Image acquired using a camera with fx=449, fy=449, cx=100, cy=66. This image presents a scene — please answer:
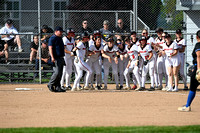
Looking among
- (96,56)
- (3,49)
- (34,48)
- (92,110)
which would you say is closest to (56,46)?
(96,56)

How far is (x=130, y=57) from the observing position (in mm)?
14961

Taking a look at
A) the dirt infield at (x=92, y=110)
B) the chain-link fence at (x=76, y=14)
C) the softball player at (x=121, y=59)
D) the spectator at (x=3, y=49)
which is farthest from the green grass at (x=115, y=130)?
the chain-link fence at (x=76, y=14)

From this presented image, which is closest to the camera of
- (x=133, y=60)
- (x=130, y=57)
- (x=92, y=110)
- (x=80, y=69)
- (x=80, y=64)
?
(x=92, y=110)

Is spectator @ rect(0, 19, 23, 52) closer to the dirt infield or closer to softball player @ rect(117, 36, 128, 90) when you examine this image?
softball player @ rect(117, 36, 128, 90)

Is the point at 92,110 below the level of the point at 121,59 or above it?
below

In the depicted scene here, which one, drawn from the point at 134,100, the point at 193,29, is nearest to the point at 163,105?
the point at 134,100

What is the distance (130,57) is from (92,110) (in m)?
5.50

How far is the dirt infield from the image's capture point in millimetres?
8188

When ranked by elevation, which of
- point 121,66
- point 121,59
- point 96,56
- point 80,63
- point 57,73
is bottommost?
point 57,73

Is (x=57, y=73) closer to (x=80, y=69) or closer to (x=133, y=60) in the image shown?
(x=80, y=69)

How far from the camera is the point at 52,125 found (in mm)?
7836

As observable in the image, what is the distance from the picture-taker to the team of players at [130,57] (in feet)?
47.1

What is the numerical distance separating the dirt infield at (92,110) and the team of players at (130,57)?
1381 mm

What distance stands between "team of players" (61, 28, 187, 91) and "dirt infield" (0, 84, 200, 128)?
1.38 meters
